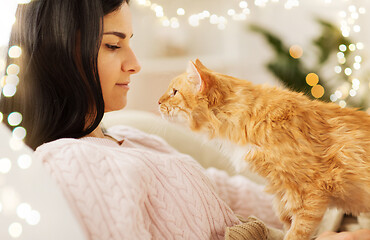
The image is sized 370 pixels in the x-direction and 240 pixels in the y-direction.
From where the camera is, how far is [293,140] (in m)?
0.81

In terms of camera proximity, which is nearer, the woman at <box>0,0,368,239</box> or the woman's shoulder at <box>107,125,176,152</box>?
the woman at <box>0,0,368,239</box>

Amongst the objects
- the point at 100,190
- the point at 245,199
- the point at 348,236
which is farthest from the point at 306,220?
the point at 100,190

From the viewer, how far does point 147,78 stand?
3043mm

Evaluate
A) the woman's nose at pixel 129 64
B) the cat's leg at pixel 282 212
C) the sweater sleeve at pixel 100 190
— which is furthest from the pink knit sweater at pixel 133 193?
the woman's nose at pixel 129 64

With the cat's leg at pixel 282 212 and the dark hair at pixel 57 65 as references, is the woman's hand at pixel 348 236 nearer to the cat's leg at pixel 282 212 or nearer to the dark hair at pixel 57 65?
the cat's leg at pixel 282 212

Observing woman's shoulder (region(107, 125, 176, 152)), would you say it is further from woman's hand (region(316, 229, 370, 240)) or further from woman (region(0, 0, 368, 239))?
woman's hand (region(316, 229, 370, 240))

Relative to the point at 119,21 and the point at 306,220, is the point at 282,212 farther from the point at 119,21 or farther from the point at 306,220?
the point at 119,21

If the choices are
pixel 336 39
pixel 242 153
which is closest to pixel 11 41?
pixel 242 153

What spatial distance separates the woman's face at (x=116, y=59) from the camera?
94 cm

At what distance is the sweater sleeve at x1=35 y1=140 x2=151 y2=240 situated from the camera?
67 cm

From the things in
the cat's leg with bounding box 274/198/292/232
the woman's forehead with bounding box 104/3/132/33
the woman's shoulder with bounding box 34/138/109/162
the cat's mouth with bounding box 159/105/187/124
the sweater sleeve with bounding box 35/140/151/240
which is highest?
the woman's forehead with bounding box 104/3/132/33

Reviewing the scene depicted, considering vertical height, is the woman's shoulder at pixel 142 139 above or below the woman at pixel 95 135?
below

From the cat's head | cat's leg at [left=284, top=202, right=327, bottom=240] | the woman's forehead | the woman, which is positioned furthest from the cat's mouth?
cat's leg at [left=284, top=202, right=327, bottom=240]

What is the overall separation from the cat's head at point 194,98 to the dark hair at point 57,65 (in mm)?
193
